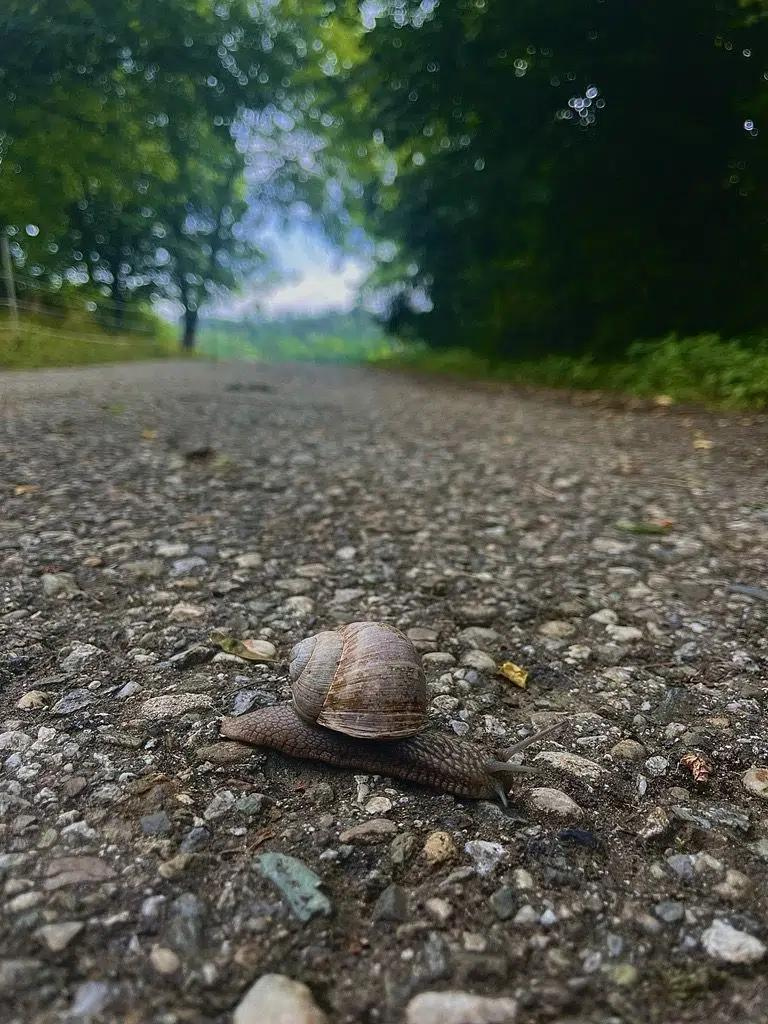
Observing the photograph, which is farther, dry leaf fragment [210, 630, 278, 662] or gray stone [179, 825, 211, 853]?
dry leaf fragment [210, 630, 278, 662]

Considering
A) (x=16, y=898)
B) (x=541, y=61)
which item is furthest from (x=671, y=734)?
(x=541, y=61)

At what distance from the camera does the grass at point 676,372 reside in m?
7.68

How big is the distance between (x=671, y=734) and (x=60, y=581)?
215 centimetres

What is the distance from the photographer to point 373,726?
1.58 meters

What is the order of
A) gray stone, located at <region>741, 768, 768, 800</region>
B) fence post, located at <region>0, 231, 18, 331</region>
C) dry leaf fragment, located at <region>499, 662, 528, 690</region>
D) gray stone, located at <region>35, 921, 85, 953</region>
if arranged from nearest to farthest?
gray stone, located at <region>35, 921, 85, 953</region> → gray stone, located at <region>741, 768, 768, 800</region> → dry leaf fragment, located at <region>499, 662, 528, 690</region> → fence post, located at <region>0, 231, 18, 331</region>

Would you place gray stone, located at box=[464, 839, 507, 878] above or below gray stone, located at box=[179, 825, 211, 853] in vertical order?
below

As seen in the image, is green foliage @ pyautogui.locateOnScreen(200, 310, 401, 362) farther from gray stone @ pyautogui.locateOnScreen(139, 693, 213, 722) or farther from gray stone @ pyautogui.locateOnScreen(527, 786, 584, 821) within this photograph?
gray stone @ pyautogui.locateOnScreen(527, 786, 584, 821)

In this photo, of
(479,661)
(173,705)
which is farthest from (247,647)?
(479,661)

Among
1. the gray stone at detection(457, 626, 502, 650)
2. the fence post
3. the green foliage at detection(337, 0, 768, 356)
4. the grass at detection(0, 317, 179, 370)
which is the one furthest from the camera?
the grass at detection(0, 317, 179, 370)

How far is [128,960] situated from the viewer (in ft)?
3.51

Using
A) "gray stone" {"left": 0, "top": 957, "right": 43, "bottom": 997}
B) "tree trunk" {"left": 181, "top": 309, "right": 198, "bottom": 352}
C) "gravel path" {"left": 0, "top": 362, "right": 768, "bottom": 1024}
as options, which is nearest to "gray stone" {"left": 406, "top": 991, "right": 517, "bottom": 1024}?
"gravel path" {"left": 0, "top": 362, "right": 768, "bottom": 1024}

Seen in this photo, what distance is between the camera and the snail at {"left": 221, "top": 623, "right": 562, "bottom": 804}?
5.19ft

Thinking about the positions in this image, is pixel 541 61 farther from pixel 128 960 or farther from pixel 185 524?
pixel 128 960

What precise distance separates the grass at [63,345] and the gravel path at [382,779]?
10.1 meters
